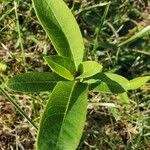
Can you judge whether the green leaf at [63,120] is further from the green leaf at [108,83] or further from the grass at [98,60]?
the grass at [98,60]

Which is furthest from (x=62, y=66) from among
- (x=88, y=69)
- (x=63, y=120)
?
(x=63, y=120)

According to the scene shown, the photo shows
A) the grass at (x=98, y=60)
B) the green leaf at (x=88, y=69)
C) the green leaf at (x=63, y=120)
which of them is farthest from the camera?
the grass at (x=98, y=60)

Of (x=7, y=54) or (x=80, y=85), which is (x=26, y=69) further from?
(x=80, y=85)

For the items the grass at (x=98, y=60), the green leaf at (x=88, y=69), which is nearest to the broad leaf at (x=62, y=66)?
the green leaf at (x=88, y=69)

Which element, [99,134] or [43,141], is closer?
[43,141]

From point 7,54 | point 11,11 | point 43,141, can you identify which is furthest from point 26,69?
point 43,141

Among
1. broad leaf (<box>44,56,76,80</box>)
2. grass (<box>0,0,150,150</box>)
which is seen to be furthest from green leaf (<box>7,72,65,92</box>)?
grass (<box>0,0,150,150</box>)

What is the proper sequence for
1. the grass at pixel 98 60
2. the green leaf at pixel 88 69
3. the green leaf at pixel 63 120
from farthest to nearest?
the grass at pixel 98 60 → the green leaf at pixel 88 69 → the green leaf at pixel 63 120
